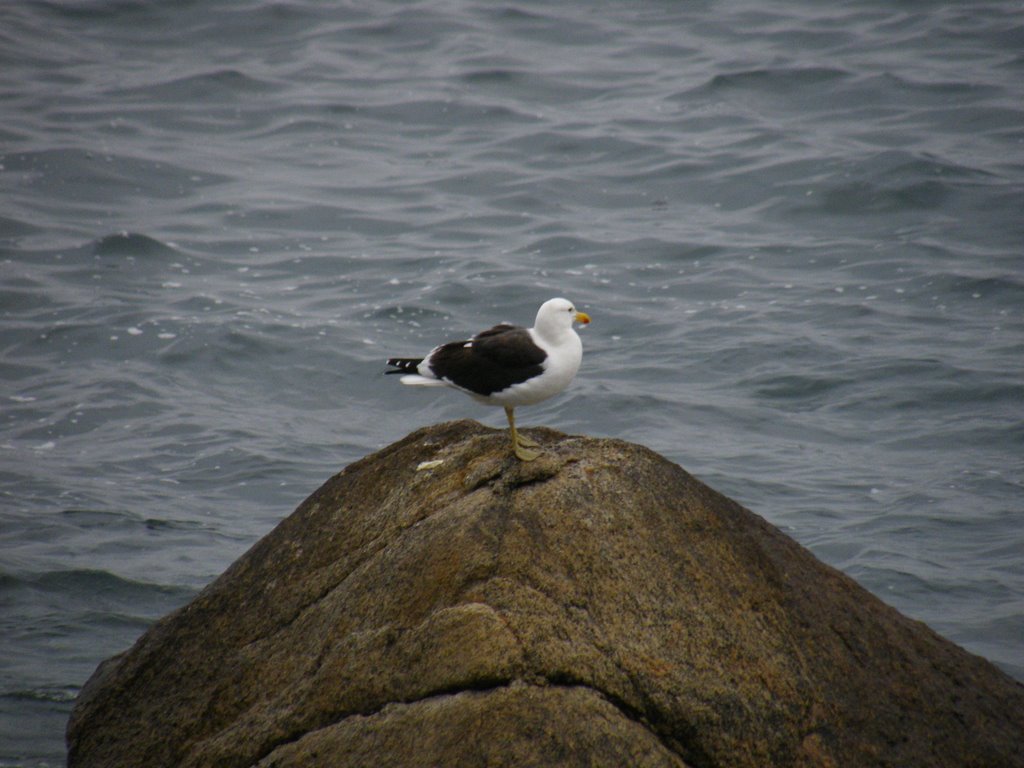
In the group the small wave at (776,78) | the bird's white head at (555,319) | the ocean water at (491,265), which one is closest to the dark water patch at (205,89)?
the ocean water at (491,265)

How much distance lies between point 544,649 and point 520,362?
2045mm

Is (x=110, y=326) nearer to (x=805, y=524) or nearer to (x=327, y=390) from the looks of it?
(x=327, y=390)

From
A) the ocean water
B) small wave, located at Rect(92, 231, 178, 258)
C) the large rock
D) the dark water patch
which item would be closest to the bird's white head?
the large rock

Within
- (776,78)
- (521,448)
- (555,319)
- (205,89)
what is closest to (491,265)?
(776,78)

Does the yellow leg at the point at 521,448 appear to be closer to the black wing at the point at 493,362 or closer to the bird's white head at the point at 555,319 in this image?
the black wing at the point at 493,362

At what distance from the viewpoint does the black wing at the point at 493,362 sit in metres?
5.86

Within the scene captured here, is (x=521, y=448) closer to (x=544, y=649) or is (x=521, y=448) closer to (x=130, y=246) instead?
(x=544, y=649)

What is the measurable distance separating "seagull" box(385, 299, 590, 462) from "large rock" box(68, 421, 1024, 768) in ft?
1.93

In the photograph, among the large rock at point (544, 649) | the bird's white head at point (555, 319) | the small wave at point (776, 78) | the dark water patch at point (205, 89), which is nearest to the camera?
the large rock at point (544, 649)

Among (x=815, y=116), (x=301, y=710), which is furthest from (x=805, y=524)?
(x=815, y=116)

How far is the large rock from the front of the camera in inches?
158

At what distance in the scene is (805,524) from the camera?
9.25 m

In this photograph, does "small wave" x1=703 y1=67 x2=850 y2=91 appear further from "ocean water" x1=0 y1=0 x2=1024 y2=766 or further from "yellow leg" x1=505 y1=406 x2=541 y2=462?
"yellow leg" x1=505 y1=406 x2=541 y2=462

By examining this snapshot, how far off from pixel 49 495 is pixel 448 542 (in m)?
6.40
